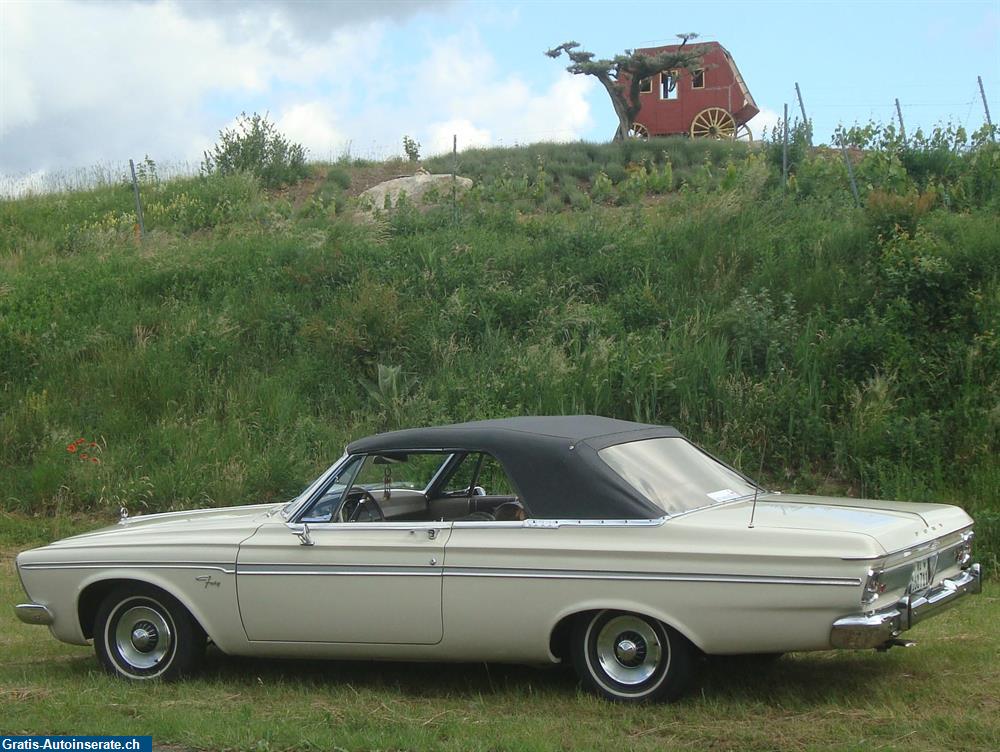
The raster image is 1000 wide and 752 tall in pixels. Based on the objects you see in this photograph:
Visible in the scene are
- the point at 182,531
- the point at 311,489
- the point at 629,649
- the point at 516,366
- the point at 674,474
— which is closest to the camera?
the point at 629,649

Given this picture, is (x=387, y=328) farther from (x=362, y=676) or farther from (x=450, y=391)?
(x=362, y=676)

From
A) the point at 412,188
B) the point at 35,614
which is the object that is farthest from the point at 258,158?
the point at 35,614

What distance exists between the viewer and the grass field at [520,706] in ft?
15.6

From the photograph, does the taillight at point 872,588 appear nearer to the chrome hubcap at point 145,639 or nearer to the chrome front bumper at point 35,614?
the chrome hubcap at point 145,639

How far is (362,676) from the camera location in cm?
621

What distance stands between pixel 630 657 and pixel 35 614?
3.39 metres

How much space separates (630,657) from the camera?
5.27 m

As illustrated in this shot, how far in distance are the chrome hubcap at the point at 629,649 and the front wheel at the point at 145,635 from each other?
227 centimetres

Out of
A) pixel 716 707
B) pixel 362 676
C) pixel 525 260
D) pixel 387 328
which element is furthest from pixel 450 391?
pixel 716 707

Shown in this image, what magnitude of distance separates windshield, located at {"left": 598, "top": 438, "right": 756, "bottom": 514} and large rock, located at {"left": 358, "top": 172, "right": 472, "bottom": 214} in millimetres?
Result: 14746

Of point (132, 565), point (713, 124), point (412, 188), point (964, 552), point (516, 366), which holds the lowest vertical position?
point (964, 552)

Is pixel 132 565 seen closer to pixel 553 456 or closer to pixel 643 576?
pixel 553 456

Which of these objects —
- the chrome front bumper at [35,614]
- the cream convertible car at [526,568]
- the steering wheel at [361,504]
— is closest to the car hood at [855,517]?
the cream convertible car at [526,568]

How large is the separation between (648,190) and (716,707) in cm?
1654
